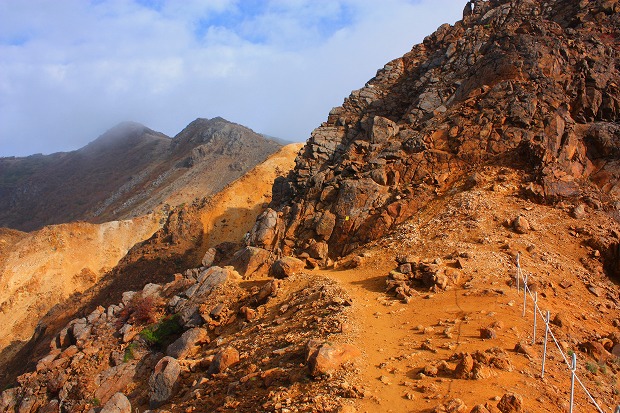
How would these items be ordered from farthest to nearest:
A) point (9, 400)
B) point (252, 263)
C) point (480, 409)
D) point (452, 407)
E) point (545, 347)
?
point (252, 263), point (9, 400), point (545, 347), point (452, 407), point (480, 409)

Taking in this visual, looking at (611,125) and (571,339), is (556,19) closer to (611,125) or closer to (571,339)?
(611,125)

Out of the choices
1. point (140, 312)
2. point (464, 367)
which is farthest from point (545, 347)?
point (140, 312)

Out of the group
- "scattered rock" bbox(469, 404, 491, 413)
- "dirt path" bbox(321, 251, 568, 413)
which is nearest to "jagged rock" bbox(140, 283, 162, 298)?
"dirt path" bbox(321, 251, 568, 413)

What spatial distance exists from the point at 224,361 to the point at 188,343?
10.2 feet

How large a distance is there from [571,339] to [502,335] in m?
1.71

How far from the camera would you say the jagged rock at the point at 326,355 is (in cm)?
877

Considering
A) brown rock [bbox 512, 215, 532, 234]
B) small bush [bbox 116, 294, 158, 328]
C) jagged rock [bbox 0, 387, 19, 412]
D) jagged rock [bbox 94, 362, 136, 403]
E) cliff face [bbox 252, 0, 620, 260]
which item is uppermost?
cliff face [bbox 252, 0, 620, 260]

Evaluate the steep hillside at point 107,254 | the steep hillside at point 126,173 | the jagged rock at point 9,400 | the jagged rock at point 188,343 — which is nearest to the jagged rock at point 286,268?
the jagged rock at point 188,343

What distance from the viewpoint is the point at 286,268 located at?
15906 millimetres

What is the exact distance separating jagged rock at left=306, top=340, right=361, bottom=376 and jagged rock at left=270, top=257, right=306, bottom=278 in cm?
628

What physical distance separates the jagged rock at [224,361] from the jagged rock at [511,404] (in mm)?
6075

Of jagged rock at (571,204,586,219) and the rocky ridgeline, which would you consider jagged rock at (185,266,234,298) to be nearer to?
the rocky ridgeline

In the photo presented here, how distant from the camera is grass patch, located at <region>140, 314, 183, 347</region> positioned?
49.9 ft

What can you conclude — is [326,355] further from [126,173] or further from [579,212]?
[126,173]
